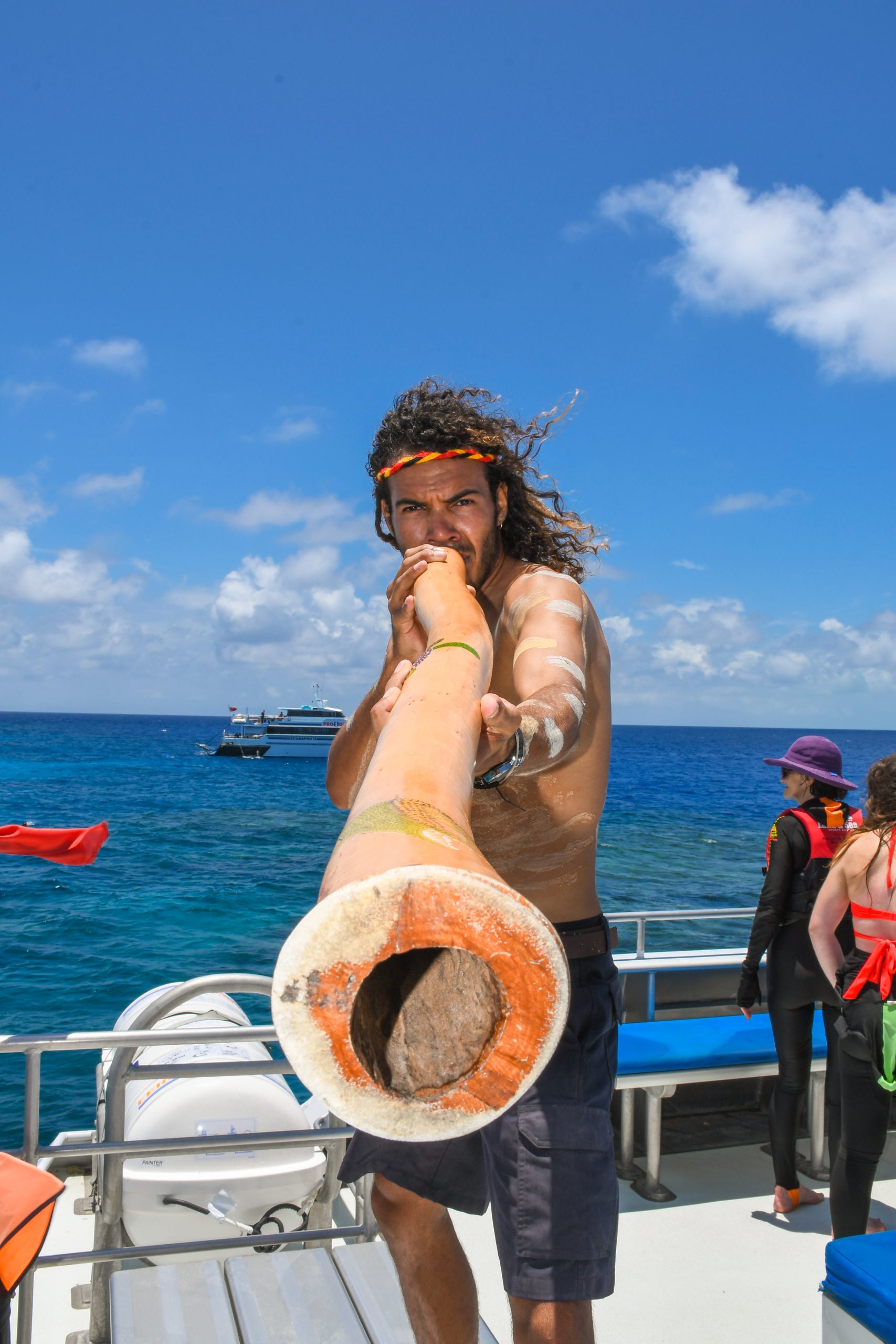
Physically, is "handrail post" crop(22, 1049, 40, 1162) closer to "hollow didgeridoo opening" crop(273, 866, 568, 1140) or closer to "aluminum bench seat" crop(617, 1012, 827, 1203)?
"hollow didgeridoo opening" crop(273, 866, 568, 1140)

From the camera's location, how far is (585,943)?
215 cm

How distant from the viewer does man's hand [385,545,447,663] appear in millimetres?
2111

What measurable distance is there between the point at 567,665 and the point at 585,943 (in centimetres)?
75

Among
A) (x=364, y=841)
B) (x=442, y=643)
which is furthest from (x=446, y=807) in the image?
(x=442, y=643)

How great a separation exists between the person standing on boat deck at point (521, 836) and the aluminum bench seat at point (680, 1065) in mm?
2585

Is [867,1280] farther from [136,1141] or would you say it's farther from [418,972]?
[136,1141]

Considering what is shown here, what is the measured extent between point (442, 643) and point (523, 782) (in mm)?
604

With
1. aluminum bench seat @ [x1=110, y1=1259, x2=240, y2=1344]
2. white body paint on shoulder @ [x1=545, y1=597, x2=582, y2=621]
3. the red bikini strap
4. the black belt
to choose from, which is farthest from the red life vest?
aluminum bench seat @ [x1=110, y1=1259, x2=240, y2=1344]

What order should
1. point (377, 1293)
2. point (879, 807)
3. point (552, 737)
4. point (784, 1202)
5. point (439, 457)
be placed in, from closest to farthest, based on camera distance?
point (552, 737) → point (439, 457) → point (377, 1293) → point (879, 807) → point (784, 1202)

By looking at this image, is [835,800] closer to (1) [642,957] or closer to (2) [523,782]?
(1) [642,957]

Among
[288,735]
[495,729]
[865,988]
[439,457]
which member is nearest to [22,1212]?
[495,729]

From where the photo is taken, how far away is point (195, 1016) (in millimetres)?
5484

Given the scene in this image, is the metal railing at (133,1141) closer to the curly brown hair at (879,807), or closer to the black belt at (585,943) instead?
the black belt at (585,943)

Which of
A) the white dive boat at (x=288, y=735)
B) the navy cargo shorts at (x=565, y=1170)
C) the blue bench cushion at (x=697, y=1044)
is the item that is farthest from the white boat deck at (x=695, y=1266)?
the white dive boat at (x=288, y=735)
